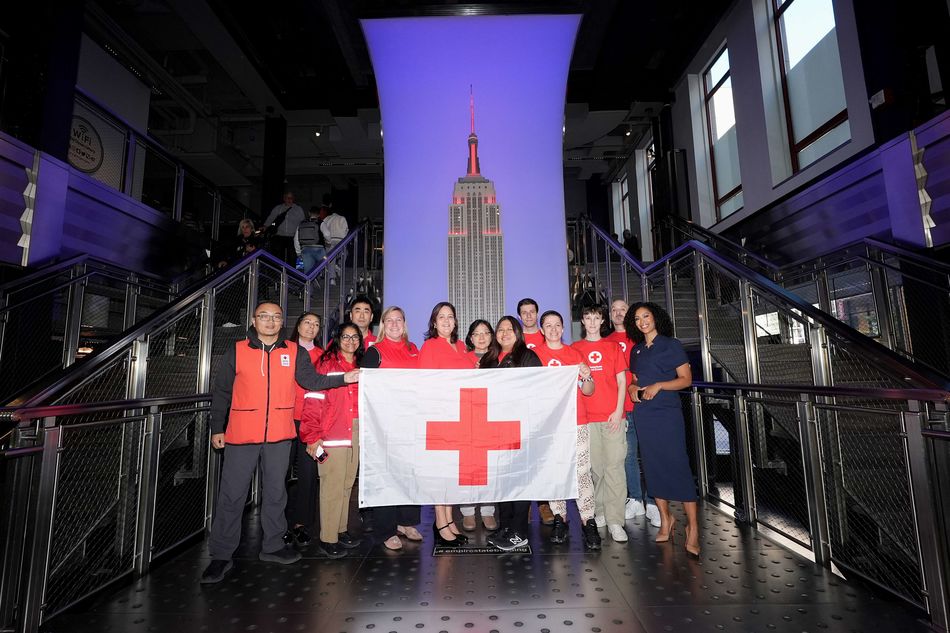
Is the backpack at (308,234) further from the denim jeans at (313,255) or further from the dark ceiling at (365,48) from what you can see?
the dark ceiling at (365,48)

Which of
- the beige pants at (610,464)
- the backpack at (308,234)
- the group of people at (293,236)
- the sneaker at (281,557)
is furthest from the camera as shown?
the backpack at (308,234)

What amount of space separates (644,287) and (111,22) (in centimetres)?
930

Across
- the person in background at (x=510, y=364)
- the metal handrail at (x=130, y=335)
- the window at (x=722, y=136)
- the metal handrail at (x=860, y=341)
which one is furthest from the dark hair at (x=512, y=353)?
the window at (x=722, y=136)

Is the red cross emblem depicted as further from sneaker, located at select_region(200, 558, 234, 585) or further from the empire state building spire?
the empire state building spire

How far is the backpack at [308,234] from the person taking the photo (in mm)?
6938

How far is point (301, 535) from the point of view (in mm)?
2787

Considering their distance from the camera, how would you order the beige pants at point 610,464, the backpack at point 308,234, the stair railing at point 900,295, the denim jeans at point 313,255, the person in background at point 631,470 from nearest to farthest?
the beige pants at point 610,464
the person in background at point 631,470
the stair railing at point 900,295
the denim jeans at point 313,255
the backpack at point 308,234

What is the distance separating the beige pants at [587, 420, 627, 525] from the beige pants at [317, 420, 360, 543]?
1493 millimetres

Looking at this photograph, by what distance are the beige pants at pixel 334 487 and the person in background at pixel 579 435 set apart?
1270mm

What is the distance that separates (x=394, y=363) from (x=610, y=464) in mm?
1483

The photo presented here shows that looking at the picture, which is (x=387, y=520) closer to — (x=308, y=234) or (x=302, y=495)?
(x=302, y=495)

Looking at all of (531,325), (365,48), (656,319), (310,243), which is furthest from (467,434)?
(365,48)

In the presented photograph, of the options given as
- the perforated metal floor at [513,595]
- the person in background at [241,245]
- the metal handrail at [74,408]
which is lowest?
the perforated metal floor at [513,595]

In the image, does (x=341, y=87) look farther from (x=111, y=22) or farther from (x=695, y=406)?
(x=695, y=406)
